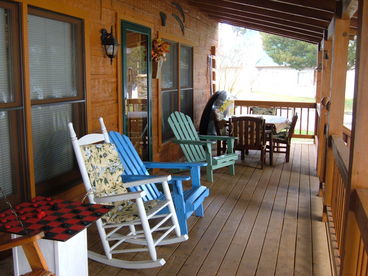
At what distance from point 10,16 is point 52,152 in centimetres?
112

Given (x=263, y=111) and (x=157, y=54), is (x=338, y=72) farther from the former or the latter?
(x=263, y=111)

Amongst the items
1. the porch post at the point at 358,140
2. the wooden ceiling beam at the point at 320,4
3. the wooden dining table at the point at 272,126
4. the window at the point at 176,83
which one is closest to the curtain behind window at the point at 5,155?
the porch post at the point at 358,140

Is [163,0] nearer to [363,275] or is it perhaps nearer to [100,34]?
[100,34]

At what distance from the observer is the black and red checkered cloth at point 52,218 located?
6.64 feet

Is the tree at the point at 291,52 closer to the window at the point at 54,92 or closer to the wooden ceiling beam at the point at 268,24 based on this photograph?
the wooden ceiling beam at the point at 268,24

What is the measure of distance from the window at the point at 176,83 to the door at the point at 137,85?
2.19 feet

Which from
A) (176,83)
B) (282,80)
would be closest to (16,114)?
(176,83)

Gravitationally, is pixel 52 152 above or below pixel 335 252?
above

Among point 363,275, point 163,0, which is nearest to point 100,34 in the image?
point 163,0

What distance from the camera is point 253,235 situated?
3475mm

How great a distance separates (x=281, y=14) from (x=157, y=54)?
1818mm

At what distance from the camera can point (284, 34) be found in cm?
789

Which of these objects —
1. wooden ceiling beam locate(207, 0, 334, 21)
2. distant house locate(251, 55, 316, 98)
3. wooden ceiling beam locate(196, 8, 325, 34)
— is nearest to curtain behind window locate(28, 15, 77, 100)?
wooden ceiling beam locate(207, 0, 334, 21)

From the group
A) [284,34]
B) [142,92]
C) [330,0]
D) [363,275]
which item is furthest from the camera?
[284,34]
